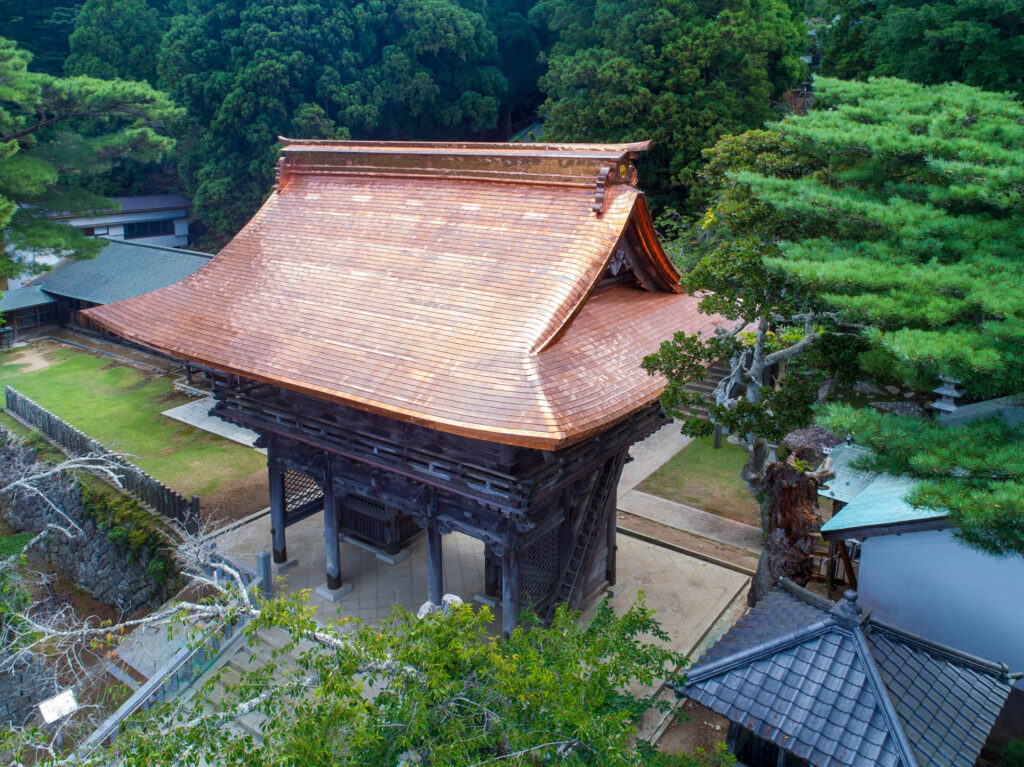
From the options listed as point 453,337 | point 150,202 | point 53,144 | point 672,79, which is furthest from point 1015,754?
point 150,202

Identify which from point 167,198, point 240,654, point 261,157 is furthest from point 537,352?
point 167,198

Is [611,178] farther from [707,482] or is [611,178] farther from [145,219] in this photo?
[145,219]

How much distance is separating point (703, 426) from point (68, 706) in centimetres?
1017

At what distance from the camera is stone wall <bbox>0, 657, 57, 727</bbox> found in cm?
1412

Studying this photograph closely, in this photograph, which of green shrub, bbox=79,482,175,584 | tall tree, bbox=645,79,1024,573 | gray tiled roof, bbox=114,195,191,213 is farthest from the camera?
gray tiled roof, bbox=114,195,191,213

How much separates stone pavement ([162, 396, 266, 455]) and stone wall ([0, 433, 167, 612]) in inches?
159

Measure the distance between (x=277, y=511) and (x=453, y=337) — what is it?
6.31m

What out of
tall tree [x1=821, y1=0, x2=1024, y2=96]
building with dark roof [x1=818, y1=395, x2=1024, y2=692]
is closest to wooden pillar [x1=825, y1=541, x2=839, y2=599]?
building with dark roof [x1=818, y1=395, x2=1024, y2=692]

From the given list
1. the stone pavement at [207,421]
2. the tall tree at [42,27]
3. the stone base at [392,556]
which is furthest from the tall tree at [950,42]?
the tall tree at [42,27]

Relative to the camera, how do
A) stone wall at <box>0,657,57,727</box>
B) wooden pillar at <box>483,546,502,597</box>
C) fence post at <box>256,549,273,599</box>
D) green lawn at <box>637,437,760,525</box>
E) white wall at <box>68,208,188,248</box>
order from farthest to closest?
1. white wall at <box>68,208,188,248</box>
2. green lawn at <box>637,437,760,525</box>
3. stone wall at <box>0,657,57,727</box>
4. wooden pillar at <box>483,546,502,597</box>
5. fence post at <box>256,549,273,599</box>

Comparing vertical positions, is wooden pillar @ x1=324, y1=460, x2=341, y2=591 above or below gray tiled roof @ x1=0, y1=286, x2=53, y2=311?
above

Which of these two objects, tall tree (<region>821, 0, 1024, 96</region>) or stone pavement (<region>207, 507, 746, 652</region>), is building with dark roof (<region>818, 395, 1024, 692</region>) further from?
tall tree (<region>821, 0, 1024, 96</region>)

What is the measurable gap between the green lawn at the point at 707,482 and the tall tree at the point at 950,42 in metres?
12.9

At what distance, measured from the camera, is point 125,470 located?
17797 millimetres
